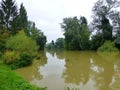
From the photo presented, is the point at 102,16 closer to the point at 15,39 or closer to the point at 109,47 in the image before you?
the point at 109,47

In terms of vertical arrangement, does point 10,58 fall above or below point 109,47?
below

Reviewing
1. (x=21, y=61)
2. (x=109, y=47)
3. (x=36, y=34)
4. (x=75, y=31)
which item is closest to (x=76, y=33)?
(x=75, y=31)

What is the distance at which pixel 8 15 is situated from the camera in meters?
38.9

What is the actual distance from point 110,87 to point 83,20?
50.7 meters

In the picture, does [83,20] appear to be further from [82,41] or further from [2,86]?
[2,86]

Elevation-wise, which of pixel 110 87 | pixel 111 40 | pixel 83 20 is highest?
pixel 83 20

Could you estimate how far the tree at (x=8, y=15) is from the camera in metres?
38.7

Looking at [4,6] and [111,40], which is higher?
[4,6]

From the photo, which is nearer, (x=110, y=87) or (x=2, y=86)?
(x=2, y=86)

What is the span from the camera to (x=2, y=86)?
968 cm

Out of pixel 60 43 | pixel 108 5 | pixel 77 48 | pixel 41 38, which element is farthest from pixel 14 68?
pixel 60 43

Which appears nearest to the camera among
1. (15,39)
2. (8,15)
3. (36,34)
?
(15,39)

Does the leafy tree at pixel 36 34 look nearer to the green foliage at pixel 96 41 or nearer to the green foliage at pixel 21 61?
the green foliage at pixel 96 41

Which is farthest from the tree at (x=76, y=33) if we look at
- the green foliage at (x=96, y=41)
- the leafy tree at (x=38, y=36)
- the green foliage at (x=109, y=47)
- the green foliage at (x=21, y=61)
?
the green foliage at (x=21, y=61)
